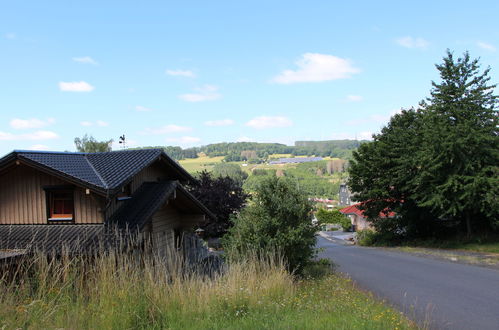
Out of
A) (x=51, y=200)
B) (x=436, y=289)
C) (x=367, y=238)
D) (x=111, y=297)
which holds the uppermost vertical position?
(x=51, y=200)

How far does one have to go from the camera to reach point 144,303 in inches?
237

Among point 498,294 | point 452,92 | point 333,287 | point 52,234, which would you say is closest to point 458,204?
point 452,92

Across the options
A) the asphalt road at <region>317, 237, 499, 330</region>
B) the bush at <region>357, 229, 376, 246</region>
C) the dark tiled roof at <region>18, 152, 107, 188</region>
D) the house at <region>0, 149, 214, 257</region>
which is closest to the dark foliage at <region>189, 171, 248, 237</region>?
the bush at <region>357, 229, 376, 246</region>

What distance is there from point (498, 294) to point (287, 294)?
6.63m

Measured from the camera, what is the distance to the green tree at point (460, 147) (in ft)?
71.5

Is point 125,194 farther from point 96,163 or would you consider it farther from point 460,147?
point 460,147

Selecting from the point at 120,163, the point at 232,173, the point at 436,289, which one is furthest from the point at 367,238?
the point at 232,173

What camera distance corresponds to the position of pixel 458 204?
2259cm

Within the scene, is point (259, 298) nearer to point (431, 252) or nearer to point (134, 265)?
point (134, 265)

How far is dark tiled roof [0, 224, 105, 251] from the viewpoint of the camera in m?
11.3

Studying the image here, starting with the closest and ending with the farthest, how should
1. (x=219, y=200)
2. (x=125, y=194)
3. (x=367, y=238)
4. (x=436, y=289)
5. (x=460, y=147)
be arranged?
(x=436, y=289), (x=125, y=194), (x=460, y=147), (x=219, y=200), (x=367, y=238)

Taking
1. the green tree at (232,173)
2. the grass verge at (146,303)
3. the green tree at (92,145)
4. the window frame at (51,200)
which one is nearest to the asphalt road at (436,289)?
the grass verge at (146,303)

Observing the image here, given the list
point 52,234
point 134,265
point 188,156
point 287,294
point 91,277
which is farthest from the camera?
point 188,156

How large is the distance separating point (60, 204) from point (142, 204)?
248cm
